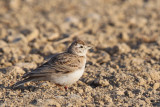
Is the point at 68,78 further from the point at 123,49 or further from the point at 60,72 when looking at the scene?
the point at 123,49

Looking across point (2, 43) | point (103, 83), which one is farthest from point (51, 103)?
point (2, 43)

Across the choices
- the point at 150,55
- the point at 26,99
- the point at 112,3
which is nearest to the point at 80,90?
the point at 26,99

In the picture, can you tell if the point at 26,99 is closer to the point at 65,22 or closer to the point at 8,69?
the point at 8,69

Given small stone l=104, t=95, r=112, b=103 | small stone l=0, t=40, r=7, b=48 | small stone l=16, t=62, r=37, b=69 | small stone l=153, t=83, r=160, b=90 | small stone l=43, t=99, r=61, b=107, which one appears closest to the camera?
small stone l=43, t=99, r=61, b=107

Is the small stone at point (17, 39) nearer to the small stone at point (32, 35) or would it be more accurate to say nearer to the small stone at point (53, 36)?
the small stone at point (32, 35)

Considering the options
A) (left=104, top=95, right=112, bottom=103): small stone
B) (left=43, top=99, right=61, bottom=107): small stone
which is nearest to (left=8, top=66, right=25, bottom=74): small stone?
(left=43, top=99, right=61, bottom=107): small stone

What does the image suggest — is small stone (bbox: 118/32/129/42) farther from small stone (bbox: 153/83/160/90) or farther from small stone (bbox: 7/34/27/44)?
small stone (bbox: 153/83/160/90)
